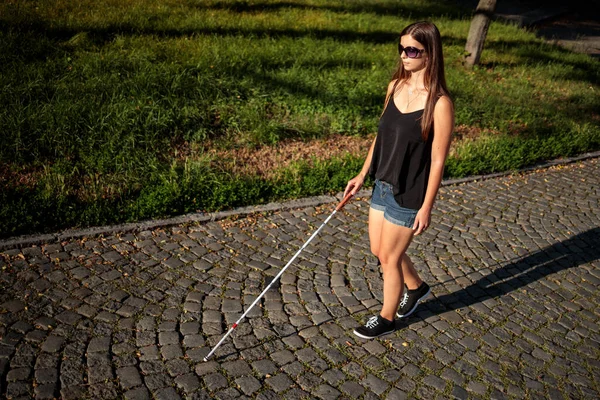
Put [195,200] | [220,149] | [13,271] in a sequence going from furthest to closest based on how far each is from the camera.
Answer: [220,149]
[195,200]
[13,271]

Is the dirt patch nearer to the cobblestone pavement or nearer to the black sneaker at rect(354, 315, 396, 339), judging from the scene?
the cobblestone pavement

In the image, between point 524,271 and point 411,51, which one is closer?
point 411,51

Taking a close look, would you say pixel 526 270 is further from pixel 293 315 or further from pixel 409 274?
pixel 293 315

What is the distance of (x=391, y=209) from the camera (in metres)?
3.79

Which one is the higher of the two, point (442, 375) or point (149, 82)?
point (149, 82)

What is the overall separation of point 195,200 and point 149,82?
271cm

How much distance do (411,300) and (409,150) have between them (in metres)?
1.43

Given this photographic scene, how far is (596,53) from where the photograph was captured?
52.3 feet

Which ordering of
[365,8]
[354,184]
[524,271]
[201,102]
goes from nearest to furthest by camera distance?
1. [354,184]
2. [524,271]
3. [201,102]
4. [365,8]

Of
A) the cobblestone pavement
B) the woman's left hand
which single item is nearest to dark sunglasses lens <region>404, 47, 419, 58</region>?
the woman's left hand

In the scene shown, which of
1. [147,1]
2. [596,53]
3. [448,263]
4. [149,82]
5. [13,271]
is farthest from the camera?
[596,53]

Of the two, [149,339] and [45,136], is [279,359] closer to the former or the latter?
[149,339]

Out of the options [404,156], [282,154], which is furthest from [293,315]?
[282,154]

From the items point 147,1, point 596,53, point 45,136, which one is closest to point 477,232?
point 45,136
